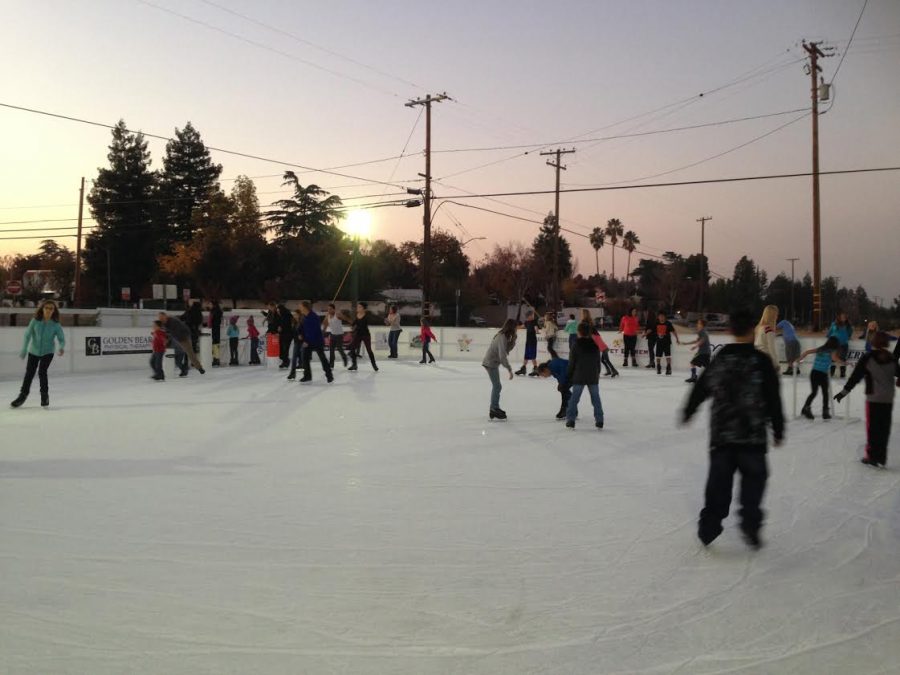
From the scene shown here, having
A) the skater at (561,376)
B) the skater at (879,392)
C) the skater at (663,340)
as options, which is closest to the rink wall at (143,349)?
the skater at (663,340)

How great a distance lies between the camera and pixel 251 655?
3.07 m

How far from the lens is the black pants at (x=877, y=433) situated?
23.5 feet

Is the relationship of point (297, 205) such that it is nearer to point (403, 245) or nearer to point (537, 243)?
point (403, 245)

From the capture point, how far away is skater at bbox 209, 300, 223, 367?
19156mm

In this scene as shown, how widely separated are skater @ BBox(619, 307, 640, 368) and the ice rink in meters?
11.8

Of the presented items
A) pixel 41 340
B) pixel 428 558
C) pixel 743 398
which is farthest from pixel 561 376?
pixel 41 340

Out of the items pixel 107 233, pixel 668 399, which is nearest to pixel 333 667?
pixel 668 399

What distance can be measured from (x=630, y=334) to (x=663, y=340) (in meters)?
1.81

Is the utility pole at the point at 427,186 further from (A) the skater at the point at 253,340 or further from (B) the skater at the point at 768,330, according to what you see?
(B) the skater at the point at 768,330

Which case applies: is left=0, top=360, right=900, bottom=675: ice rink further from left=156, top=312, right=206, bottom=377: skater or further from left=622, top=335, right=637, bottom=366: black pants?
left=622, top=335, right=637, bottom=366: black pants

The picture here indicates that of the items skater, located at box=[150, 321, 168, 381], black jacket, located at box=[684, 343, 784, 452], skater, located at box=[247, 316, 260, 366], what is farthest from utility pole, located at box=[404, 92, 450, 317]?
black jacket, located at box=[684, 343, 784, 452]

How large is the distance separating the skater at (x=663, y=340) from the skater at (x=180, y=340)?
1149cm

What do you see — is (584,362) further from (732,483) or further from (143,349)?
(143,349)

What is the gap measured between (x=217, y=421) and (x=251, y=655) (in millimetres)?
7418
